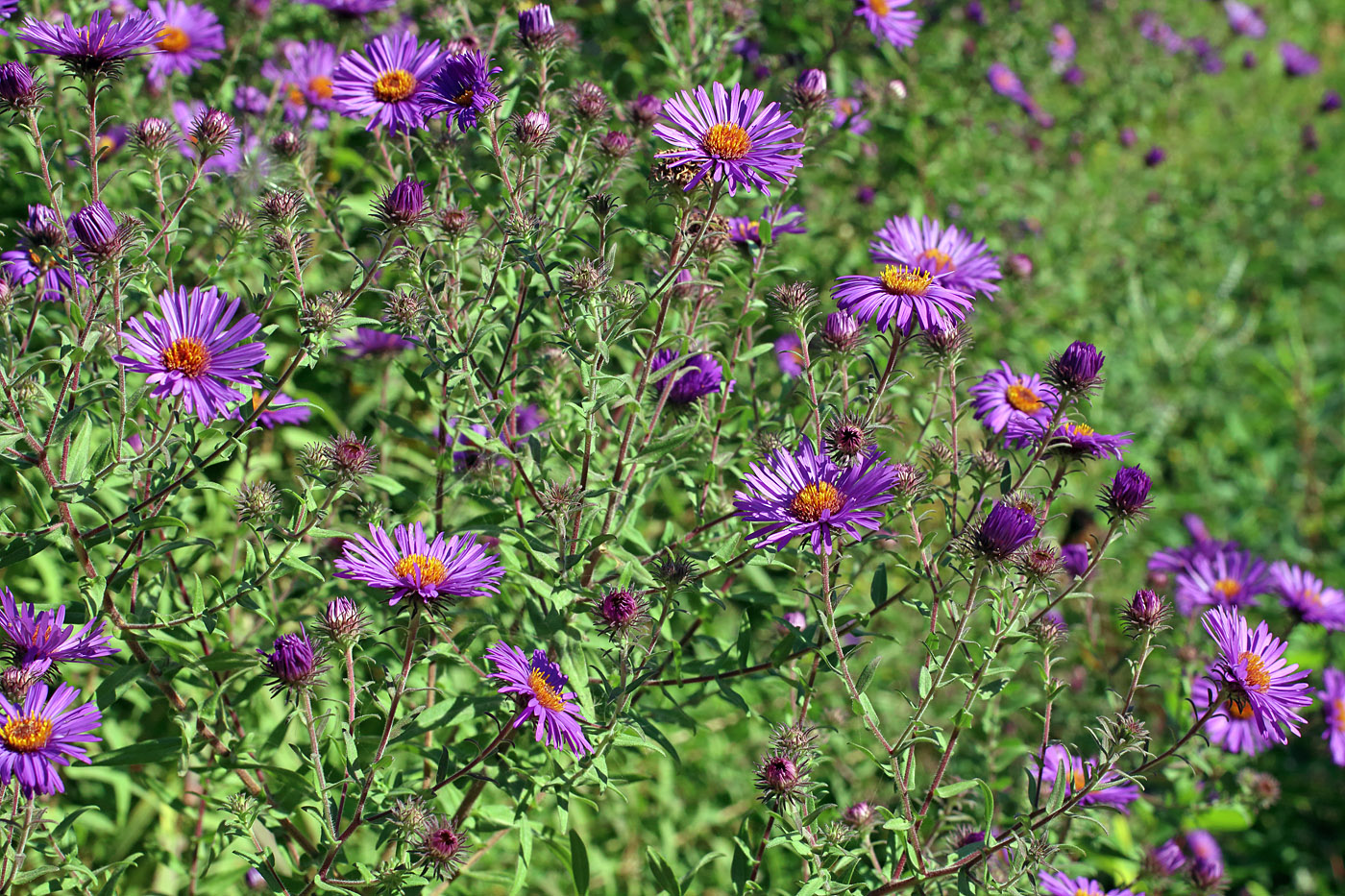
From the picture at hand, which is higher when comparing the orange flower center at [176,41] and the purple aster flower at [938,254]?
the orange flower center at [176,41]

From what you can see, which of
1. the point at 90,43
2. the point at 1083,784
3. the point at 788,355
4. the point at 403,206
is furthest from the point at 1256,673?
the point at 90,43

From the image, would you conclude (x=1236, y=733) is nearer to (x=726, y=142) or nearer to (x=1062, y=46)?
(x=726, y=142)

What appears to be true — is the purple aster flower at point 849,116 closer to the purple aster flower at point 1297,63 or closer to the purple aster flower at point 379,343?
the purple aster flower at point 379,343

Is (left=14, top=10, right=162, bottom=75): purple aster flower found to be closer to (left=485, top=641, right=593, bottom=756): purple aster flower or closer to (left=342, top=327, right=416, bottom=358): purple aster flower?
Result: (left=342, top=327, right=416, bottom=358): purple aster flower

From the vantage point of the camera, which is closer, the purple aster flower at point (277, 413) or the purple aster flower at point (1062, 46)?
the purple aster flower at point (277, 413)

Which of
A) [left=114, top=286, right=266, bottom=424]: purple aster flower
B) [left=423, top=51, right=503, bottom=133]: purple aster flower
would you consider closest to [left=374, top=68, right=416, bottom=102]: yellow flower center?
[left=423, top=51, right=503, bottom=133]: purple aster flower

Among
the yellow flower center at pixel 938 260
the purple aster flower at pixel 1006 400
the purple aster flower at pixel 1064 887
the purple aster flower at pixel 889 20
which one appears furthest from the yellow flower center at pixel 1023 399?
the purple aster flower at pixel 889 20
